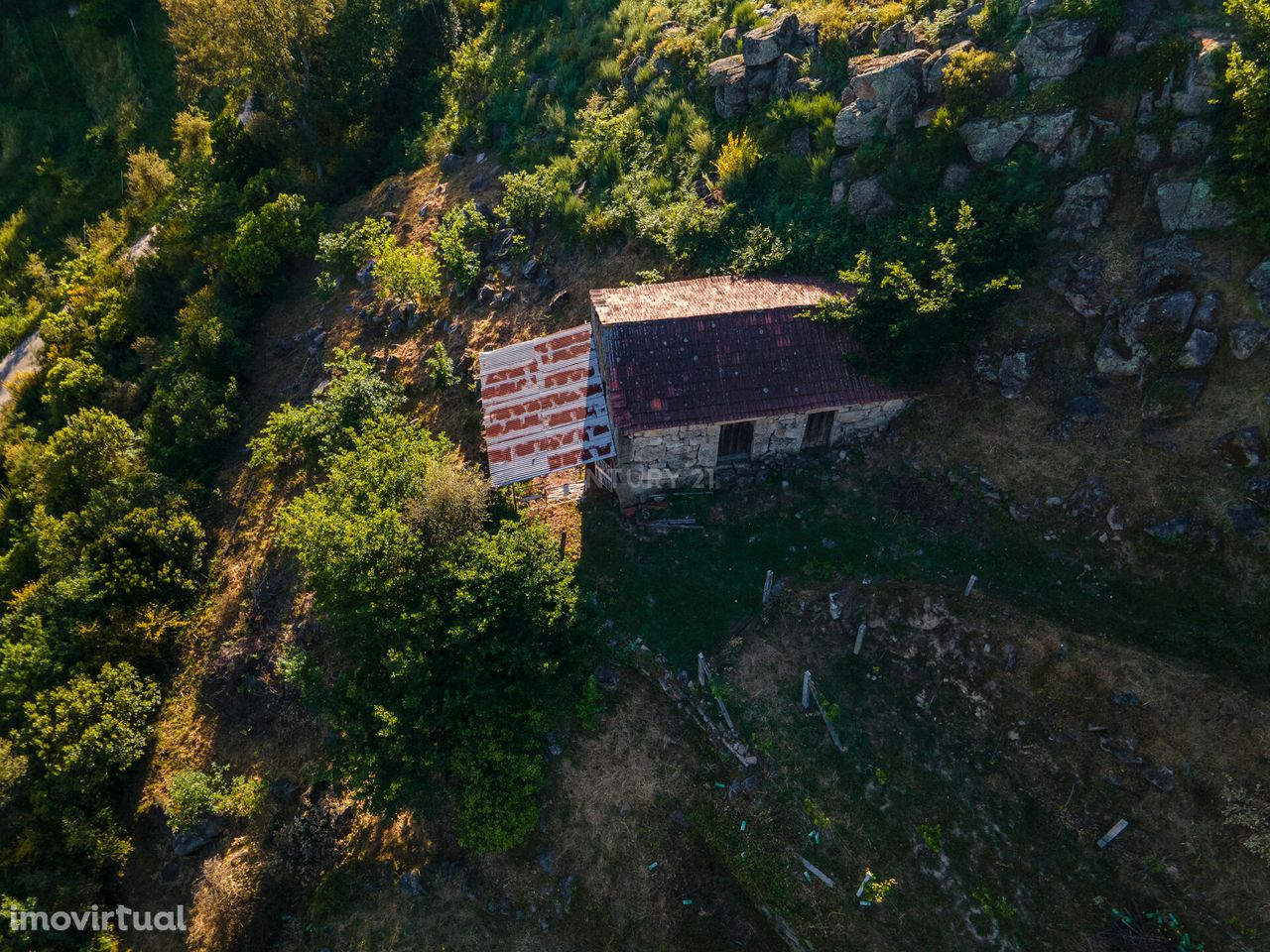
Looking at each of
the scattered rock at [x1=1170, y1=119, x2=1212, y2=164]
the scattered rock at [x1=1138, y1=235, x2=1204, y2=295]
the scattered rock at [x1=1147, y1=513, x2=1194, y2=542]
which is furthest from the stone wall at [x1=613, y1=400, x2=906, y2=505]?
the scattered rock at [x1=1170, y1=119, x2=1212, y2=164]

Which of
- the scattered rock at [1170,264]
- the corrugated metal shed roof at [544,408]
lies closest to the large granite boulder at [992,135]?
the scattered rock at [1170,264]

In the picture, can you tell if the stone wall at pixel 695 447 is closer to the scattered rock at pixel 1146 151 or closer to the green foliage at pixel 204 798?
the scattered rock at pixel 1146 151

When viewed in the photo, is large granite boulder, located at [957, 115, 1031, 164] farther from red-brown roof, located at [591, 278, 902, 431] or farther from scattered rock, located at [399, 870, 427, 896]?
scattered rock, located at [399, 870, 427, 896]

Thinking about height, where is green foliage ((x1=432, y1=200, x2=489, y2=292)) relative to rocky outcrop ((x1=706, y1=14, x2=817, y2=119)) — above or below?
below

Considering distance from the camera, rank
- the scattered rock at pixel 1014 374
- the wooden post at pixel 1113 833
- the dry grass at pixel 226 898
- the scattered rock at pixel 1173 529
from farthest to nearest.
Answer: the dry grass at pixel 226 898 < the scattered rock at pixel 1014 374 < the scattered rock at pixel 1173 529 < the wooden post at pixel 1113 833

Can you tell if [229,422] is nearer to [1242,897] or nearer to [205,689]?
[205,689]

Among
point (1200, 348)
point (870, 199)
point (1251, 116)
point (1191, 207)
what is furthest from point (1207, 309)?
point (870, 199)

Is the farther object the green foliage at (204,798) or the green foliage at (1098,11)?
the green foliage at (204,798)
